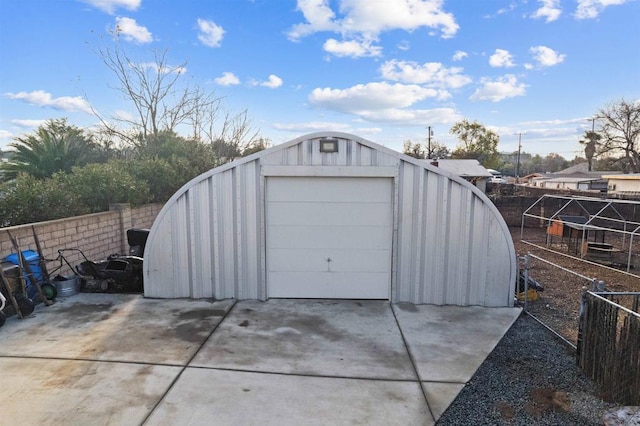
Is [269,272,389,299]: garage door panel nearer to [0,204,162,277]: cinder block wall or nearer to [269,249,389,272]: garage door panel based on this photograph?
[269,249,389,272]: garage door panel

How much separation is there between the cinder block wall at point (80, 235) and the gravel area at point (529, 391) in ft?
21.3

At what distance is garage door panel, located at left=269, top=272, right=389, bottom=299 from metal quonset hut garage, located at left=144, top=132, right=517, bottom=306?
0.05ft

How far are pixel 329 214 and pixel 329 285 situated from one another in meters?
1.19

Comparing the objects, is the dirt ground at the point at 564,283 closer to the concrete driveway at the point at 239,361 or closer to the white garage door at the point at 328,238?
the concrete driveway at the point at 239,361

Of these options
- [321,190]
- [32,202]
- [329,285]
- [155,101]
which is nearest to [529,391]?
[329,285]

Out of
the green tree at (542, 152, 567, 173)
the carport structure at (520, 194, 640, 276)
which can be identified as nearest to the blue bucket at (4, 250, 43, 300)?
the carport structure at (520, 194, 640, 276)

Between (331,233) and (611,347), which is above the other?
(331,233)

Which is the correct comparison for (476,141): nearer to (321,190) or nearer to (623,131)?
(623,131)

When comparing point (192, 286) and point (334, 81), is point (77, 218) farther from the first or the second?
point (334, 81)

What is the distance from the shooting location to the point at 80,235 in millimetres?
7176

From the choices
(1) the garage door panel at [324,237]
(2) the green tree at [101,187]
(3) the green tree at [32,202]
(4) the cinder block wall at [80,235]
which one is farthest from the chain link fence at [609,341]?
(2) the green tree at [101,187]

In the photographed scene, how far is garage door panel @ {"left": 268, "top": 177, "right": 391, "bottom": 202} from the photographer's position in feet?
19.7

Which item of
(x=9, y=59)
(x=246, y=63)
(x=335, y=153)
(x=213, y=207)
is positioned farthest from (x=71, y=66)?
(x=335, y=153)

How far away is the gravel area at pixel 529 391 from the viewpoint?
311 cm
